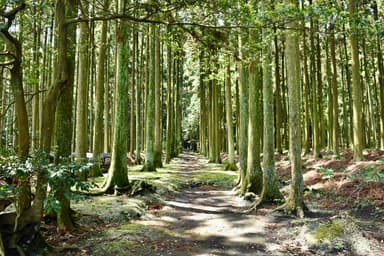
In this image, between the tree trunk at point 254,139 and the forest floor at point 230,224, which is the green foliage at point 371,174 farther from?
the tree trunk at point 254,139

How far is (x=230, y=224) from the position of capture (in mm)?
8523

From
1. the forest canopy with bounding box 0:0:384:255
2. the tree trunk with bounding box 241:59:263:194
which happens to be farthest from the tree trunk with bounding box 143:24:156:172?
the tree trunk with bounding box 241:59:263:194

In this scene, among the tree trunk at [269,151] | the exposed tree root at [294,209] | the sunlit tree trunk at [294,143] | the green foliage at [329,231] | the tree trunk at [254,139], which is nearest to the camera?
the green foliage at [329,231]

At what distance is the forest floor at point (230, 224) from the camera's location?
21.2 ft

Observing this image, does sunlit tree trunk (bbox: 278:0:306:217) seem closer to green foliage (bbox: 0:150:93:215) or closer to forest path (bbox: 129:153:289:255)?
Answer: forest path (bbox: 129:153:289:255)

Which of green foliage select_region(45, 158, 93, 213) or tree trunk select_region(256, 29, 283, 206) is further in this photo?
tree trunk select_region(256, 29, 283, 206)

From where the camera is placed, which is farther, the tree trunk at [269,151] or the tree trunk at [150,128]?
the tree trunk at [150,128]

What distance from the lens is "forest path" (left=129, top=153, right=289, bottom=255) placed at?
665cm

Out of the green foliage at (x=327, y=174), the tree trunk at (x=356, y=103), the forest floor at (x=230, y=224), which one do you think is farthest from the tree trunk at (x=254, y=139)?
the tree trunk at (x=356, y=103)

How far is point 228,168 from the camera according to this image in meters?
20.5

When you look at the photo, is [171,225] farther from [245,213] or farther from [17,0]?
[17,0]

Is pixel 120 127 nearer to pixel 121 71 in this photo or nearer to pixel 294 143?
pixel 121 71

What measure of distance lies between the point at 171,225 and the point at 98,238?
2.22 meters

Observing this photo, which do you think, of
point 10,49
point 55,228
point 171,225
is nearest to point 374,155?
point 171,225
